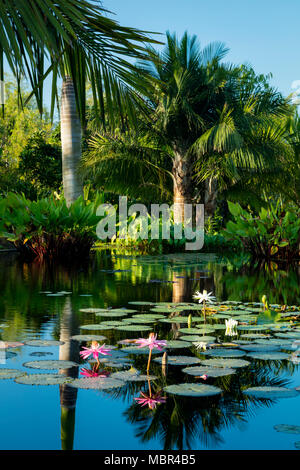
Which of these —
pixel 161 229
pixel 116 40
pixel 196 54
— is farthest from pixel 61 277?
pixel 196 54

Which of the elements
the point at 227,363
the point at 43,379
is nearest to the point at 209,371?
the point at 227,363

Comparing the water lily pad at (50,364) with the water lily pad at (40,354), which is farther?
the water lily pad at (40,354)

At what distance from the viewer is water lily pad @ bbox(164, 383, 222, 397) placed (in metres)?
2.39

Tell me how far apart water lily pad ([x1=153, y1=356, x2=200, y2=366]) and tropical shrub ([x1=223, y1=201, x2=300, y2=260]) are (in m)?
8.81

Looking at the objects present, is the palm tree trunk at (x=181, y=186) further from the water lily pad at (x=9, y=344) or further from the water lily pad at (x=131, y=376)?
the water lily pad at (x=131, y=376)

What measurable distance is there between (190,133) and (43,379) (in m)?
15.0

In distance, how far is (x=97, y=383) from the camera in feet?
8.12

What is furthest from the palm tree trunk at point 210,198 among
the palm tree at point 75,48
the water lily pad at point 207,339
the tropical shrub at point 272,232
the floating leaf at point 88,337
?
the floating leaf at point 88,337

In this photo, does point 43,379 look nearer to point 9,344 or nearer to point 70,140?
point 9,344

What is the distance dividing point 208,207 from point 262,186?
78.3 inches

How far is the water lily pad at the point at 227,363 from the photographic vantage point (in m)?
2.86

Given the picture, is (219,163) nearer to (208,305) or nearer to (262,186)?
(262,186)

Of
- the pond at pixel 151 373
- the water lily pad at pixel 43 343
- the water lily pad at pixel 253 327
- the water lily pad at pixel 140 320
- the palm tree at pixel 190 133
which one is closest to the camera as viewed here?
the pond at pixel 151 373

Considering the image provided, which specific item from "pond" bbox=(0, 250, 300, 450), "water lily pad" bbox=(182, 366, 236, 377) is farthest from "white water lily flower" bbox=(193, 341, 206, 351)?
"water lily pad" bbox=(182, 366, 236, 377)
